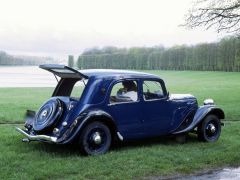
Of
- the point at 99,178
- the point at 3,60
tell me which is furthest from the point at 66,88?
the point at 3,60

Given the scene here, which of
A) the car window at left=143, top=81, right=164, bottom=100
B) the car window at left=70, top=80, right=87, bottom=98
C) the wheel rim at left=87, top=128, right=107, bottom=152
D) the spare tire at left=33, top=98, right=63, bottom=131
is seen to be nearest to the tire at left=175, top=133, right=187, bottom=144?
the car window at left=143, top=81, right=164, bottom=100

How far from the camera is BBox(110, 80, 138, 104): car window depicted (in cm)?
950

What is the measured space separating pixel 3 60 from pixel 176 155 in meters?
21.7

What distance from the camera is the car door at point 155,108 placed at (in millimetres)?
9805

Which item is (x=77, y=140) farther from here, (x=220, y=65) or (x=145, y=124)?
(x=220, y=65)

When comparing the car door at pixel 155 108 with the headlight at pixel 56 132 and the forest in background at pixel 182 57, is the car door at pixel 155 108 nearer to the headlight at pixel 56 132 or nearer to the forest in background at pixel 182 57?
the headlight at pixel 56 132

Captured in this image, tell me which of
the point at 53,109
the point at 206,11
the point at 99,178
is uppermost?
the point at 206,11

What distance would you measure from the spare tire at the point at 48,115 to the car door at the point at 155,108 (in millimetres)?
1856

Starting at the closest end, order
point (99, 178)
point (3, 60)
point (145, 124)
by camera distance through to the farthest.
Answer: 1. point (99, 178)
2. point (145, 124)
3. point (3, 60)

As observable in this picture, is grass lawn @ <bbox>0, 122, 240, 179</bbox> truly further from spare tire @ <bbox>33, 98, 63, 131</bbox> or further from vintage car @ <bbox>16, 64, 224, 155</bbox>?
spare tire @ <bbox>33, 98, 63, 131</bbox>

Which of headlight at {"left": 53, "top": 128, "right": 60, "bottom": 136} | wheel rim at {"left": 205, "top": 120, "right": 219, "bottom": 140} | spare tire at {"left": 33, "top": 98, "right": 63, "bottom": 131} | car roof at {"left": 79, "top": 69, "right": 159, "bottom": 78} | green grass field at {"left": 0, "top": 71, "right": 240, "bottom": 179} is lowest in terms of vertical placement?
green grass field at {"left": 0, "top": 71, "right": 240, "bottom": 179}

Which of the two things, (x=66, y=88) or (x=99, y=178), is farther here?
(x=66, y=88)

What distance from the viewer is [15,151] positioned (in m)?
9.02

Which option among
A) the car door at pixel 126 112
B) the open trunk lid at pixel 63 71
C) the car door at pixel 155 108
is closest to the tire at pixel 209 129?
the car door at pixel 155 108
